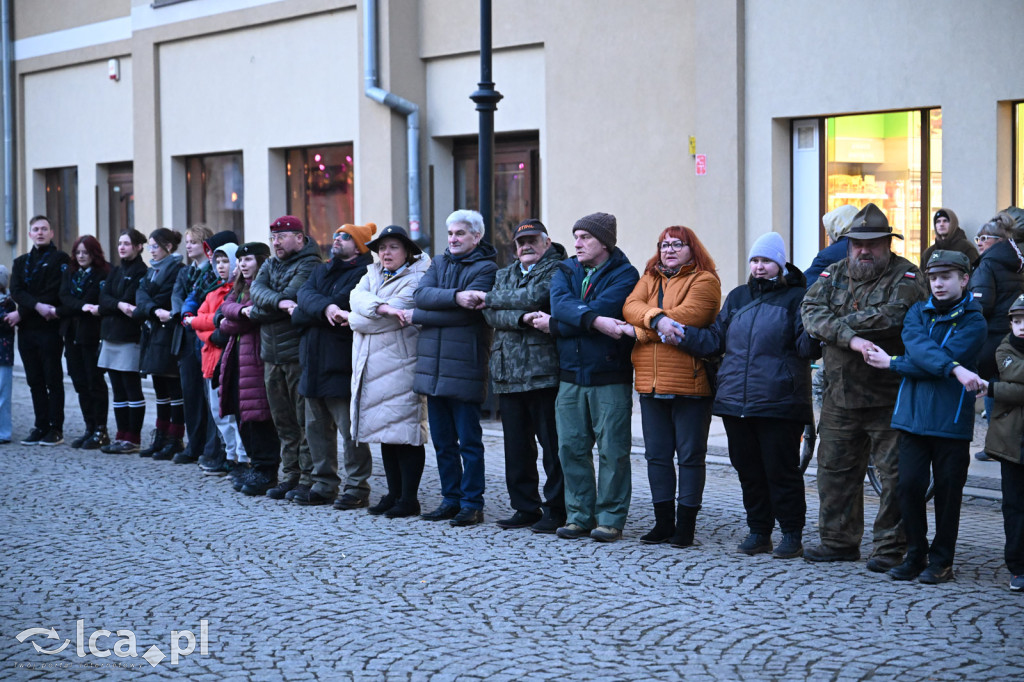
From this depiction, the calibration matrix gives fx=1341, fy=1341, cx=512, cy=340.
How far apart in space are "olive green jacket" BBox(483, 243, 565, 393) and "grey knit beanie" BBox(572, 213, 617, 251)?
0.39 meters

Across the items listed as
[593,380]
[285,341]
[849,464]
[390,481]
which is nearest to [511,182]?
[285,341]

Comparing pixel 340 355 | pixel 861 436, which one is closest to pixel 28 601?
pixel 340 355

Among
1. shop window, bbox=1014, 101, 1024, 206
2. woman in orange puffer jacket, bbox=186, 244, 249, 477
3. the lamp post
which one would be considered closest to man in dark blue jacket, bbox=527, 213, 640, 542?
woman in orange puffer jacket, bbox=186, 244, 249, 477

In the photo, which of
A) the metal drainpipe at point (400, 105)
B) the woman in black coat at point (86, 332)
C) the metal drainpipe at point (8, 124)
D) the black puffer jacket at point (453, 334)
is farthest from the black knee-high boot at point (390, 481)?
the metal drainpipe at point (8, 124)

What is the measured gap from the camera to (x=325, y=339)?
920cm

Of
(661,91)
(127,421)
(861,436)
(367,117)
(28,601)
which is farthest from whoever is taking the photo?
(367,117)

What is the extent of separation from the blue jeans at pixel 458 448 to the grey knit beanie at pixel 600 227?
1361 millimetres

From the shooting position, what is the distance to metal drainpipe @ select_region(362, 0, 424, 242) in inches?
679

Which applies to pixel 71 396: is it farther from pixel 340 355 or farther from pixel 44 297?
pixel 340 355

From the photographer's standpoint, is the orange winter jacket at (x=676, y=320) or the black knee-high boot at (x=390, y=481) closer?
the orange winter jacket at (x=676, y=320)

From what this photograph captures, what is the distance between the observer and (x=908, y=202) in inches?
536

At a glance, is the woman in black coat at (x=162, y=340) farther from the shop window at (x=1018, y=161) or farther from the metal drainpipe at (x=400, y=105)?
the shop window at (x=1018, y=161)

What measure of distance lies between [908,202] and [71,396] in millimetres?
10173

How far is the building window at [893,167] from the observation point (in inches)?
523
